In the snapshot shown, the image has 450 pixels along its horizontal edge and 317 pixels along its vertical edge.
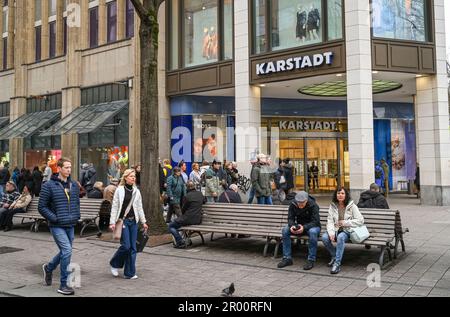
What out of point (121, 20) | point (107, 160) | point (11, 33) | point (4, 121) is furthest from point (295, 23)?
point (4, 121)

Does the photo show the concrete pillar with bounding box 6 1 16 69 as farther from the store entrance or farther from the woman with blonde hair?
the woman with blonde hair

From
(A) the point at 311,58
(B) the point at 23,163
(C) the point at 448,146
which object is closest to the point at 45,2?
(B) the point at 23,163

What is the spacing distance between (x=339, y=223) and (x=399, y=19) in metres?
12.5

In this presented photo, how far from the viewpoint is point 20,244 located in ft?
36.4

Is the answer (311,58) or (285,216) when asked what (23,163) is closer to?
(311,58)

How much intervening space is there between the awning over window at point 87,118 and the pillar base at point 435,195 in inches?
554

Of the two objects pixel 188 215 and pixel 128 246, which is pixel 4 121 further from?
pixel 128 246

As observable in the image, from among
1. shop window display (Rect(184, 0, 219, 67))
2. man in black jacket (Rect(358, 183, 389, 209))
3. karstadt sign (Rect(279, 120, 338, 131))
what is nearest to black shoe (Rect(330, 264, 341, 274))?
man in black jacket (Rect(358, 183, 389, 209))

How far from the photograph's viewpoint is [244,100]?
64.7 feet

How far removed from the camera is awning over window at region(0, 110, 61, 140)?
2625 cm

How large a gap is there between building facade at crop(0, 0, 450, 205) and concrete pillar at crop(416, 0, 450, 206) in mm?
40

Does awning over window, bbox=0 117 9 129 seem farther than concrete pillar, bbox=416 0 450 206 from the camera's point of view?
Yes
